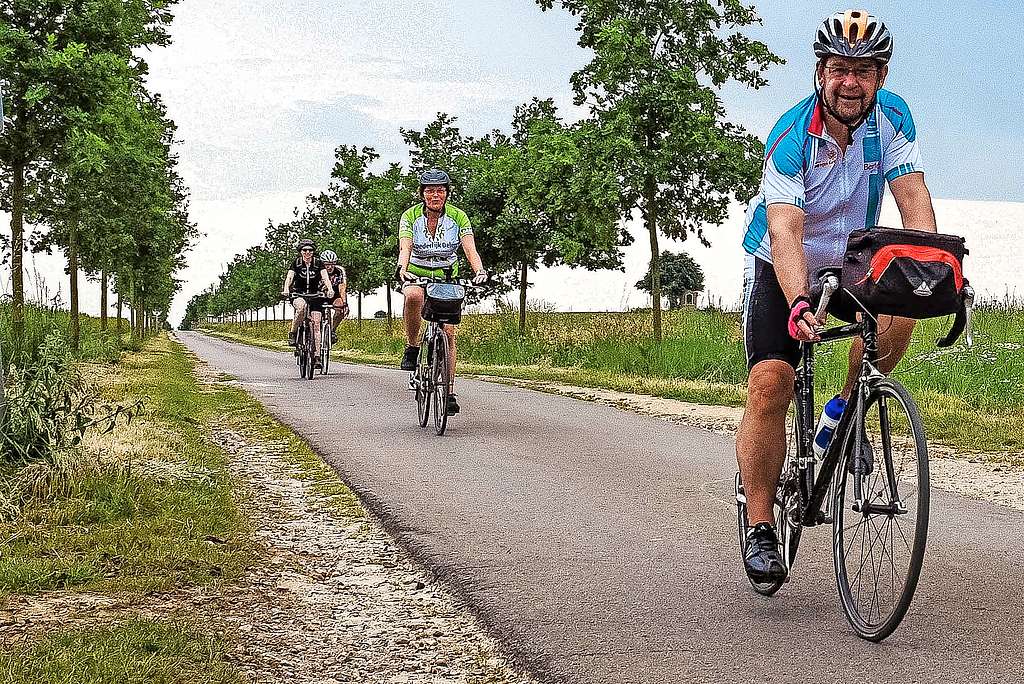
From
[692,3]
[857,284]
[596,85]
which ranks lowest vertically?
[857,284]

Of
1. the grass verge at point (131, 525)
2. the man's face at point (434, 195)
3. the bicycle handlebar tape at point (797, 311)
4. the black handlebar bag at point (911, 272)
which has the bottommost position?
the grass verge at point (131, 525)

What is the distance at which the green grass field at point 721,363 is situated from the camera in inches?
423

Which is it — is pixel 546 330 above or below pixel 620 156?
below

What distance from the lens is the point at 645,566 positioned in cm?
520

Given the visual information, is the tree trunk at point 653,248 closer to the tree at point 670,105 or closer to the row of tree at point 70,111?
the tree at point 670,105

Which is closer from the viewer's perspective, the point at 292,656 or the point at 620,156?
the point at 292,656

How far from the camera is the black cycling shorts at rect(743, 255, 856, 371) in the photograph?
4250mm

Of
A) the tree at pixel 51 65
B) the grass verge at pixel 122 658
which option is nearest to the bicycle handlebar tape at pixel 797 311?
the grass verge at pixel 122 658

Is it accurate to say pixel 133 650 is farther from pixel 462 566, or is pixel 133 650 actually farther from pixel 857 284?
pixel 857 284

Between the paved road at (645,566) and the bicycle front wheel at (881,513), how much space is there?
0.15 m

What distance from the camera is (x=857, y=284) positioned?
3732mm

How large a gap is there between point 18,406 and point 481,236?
2915 cm

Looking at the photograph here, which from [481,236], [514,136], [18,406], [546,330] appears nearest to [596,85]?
[546,330]

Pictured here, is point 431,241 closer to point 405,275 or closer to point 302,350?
point 405,275
